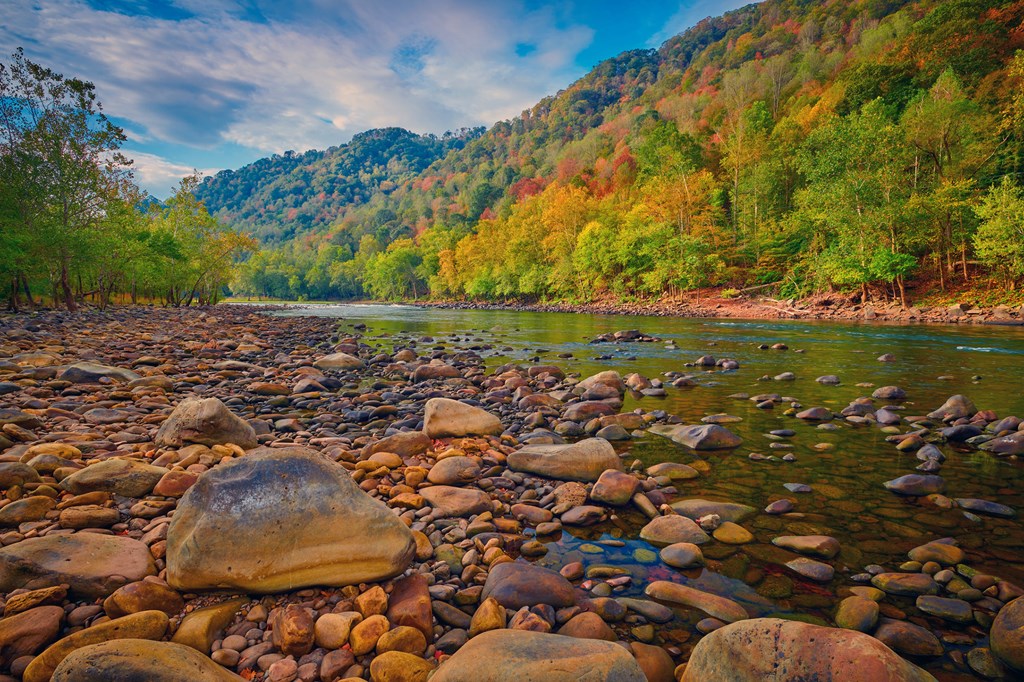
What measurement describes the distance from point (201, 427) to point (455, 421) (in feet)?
10.1

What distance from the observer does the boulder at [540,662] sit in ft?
6.90

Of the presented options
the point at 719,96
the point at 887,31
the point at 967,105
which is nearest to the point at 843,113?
the point at 967,105

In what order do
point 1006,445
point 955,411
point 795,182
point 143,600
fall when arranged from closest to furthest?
point 143,600
point 1006,445
point 955,411
point 795,182

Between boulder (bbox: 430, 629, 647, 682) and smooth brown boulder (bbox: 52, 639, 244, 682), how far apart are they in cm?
106

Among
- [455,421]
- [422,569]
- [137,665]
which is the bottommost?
[422,569]

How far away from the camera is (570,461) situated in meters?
5.20

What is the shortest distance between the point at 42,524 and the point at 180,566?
58.7 inches

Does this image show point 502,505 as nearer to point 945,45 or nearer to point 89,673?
point 89,673

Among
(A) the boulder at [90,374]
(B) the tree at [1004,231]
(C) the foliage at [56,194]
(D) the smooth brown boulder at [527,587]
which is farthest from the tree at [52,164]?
(B) the tree at [1004,231]

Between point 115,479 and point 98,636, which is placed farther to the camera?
point 115,479

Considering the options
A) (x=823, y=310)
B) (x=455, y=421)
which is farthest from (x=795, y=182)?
(x=455, y=421)

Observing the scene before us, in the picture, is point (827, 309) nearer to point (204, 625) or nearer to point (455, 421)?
point (455, 421)

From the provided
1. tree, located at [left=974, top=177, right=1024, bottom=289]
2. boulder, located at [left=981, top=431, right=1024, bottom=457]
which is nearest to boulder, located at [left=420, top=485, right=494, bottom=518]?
boulder, located at [left=981, top=431, right=1024, bottom=457]

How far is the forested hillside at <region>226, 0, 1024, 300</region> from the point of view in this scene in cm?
2819
